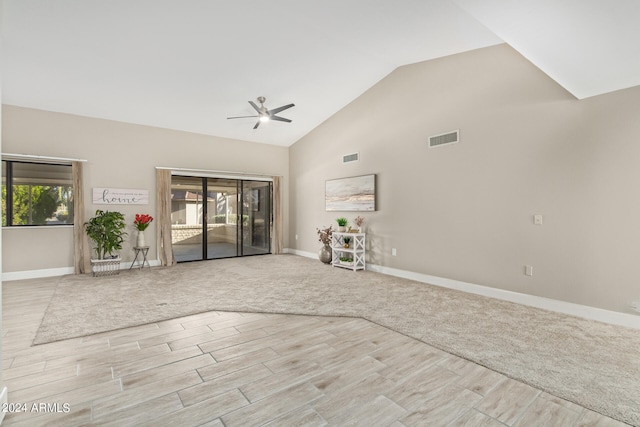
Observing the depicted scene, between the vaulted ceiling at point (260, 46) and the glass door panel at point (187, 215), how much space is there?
1583 millimetres

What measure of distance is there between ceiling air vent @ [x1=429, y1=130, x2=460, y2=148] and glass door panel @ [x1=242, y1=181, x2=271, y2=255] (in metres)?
4.68

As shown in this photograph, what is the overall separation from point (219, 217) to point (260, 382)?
235 inches

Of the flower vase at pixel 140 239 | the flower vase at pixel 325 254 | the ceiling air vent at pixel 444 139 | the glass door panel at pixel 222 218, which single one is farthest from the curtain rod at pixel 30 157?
the ceiling air vent at pixel 444 139

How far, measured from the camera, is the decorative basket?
5.57 metres

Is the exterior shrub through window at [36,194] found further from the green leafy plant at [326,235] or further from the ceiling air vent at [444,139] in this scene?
the ceiling air vent at [444,139]

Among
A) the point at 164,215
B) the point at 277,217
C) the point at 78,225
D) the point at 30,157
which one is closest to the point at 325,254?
the point at 277,217

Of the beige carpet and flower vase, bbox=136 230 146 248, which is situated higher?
flower vase, bbox=136 230 146 248

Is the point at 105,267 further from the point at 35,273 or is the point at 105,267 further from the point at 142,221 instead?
the point at 35,273

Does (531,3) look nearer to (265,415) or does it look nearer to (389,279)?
(265,415)

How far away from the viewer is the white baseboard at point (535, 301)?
11.0ft

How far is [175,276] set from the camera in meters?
5.60

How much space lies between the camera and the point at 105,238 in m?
5.73

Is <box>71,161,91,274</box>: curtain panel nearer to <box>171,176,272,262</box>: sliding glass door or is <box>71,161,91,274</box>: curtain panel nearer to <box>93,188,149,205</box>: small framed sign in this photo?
<box>93,188,149,205</box>: small framed sign

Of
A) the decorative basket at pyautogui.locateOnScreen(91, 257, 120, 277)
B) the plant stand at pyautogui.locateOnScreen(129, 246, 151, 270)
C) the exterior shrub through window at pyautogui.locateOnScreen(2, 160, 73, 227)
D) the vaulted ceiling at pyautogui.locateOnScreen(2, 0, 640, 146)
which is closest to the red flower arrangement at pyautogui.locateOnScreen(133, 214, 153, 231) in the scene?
the plant stand at pyautogui.locateOnScreen(129, 246, 151, 270)
